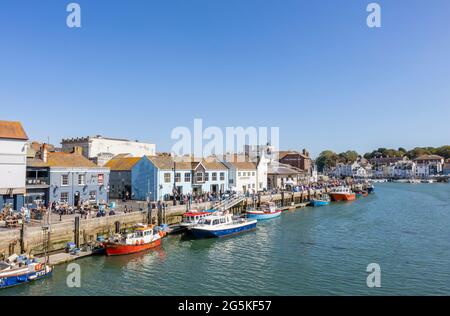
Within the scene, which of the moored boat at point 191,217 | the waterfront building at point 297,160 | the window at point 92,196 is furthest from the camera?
the waterfront building at point 297,160

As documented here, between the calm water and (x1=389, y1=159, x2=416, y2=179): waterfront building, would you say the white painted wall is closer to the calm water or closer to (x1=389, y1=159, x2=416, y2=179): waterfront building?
the calm water

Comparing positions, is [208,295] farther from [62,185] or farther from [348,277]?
[62,185]

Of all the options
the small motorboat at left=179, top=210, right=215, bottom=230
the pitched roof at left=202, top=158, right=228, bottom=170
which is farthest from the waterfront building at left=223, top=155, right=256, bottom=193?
the small motorboat at left=179, top=210, right=215, bottom=230

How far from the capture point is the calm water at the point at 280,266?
21062 mm

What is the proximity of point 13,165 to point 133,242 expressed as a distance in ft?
46.4

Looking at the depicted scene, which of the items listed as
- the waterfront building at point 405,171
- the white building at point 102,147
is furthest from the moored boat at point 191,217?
the waterfront building at point 405,171

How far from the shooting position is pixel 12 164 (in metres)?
32.7

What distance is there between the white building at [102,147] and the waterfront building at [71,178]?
561 inches

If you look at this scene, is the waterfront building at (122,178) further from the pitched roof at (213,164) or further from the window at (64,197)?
the window at (64,197)

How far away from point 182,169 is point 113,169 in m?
10.4

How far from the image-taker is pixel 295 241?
34.1 meters

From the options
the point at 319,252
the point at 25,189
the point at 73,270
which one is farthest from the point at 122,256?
the point at 319,252
